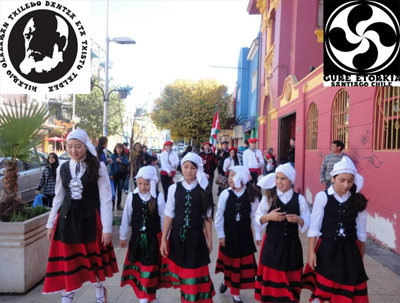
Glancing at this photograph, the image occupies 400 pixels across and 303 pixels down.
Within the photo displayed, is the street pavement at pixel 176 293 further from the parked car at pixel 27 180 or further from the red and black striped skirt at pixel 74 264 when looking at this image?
the parked car at pixel 27 180

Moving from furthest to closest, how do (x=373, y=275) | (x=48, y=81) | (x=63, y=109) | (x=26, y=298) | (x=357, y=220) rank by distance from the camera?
(x=63, y=109) → (x=48, y=81) → (x=373, y=275) → (x=26, y=298) → (x=357, y=220)

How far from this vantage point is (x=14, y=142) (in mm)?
A: 4094

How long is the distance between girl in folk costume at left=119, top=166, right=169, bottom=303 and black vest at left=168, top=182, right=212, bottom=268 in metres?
0.22

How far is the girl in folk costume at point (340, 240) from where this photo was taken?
3064mm

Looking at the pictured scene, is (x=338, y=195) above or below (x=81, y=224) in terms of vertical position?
above

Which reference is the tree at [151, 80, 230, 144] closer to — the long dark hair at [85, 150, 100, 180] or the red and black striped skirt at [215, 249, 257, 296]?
the red and black striped skirt at [215, 249, 257, 296]

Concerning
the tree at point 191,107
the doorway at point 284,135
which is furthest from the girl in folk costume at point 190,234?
the tree at point 191,107

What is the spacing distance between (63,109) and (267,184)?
42187mm

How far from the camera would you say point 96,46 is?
46.8 m

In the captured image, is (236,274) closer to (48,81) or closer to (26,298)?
(26,298)

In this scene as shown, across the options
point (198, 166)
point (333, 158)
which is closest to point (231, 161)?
point (333, 158)

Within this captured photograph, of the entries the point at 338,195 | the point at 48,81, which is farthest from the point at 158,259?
the point at 48,81

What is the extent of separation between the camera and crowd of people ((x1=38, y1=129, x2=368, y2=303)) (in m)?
3.13

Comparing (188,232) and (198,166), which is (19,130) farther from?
(188,232)
